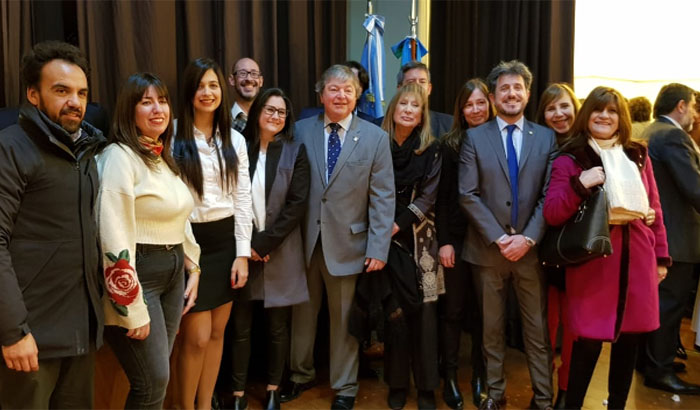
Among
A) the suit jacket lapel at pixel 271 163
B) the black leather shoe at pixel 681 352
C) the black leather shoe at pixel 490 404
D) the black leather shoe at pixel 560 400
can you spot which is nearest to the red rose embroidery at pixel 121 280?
the suit jacket lapel at pixel 271 163

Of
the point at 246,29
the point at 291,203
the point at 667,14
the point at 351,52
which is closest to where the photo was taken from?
the point at 291,203

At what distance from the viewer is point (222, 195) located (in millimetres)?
2270

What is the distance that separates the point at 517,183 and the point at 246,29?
1859 mm

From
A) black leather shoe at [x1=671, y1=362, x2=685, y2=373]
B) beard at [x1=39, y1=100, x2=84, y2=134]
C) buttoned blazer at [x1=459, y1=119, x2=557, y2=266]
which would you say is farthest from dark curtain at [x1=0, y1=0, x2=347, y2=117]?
black leather shoe at [x1=671, y1=362, x2=685, y2=373]

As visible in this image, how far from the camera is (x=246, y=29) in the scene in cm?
332

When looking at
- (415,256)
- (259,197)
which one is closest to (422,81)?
(415,256)

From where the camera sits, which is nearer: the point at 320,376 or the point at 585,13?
the point at 320,376

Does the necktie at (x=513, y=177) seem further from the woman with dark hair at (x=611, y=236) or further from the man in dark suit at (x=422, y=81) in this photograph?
the man in dark suit at (x=422, y=81)

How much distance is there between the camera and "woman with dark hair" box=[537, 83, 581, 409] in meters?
2.59

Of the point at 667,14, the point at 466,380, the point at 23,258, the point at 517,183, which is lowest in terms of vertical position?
the point at 466,380

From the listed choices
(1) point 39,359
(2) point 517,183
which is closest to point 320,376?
(2) point 517,183

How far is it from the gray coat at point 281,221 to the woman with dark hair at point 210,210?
0.52ft

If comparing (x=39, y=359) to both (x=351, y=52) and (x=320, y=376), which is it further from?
(x=351, y=52)

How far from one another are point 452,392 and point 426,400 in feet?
0.48
